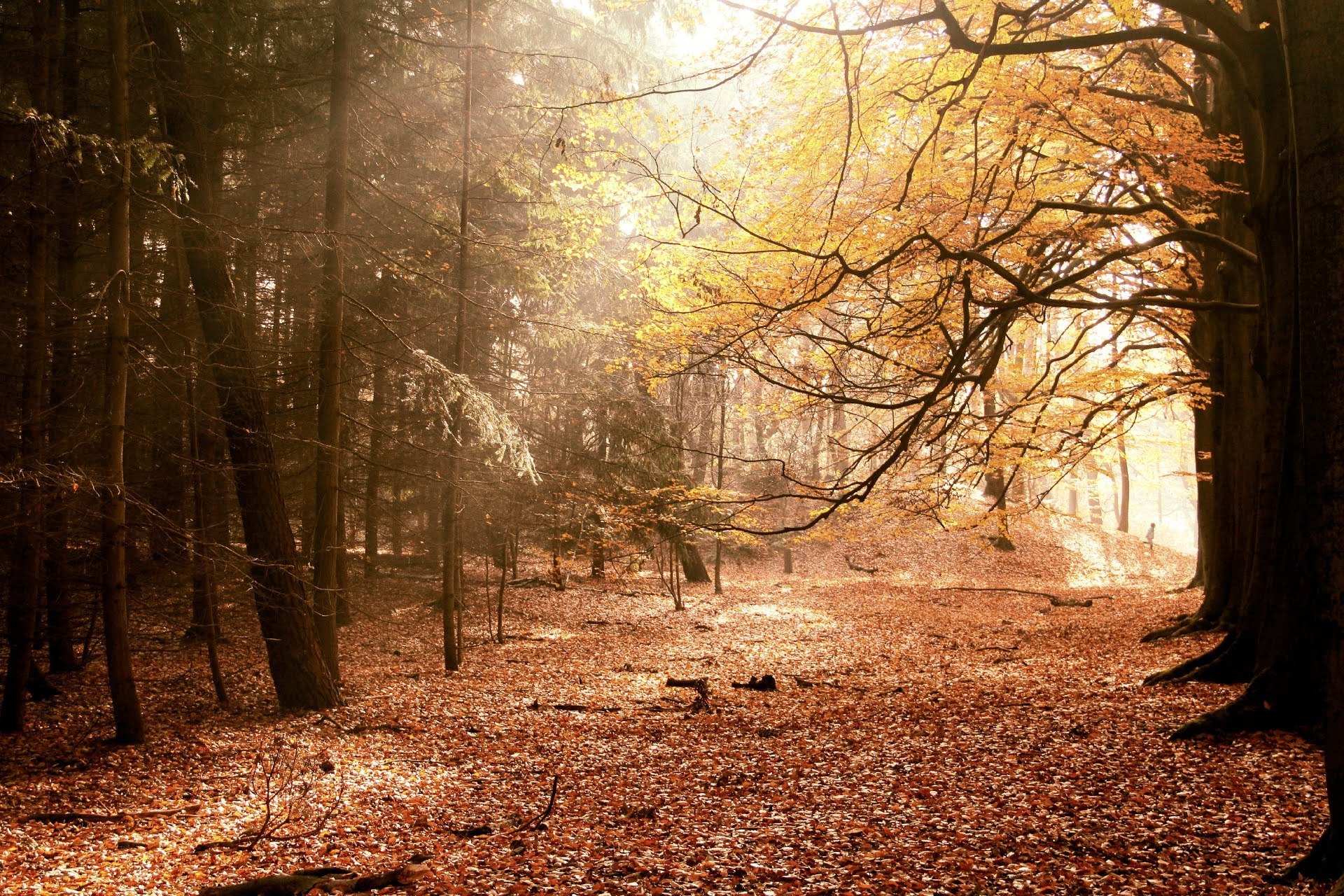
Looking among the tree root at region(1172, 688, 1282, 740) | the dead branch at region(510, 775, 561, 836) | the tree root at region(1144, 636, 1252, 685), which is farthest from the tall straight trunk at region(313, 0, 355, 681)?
the tree root at region(1144, 636, 1252, 685)

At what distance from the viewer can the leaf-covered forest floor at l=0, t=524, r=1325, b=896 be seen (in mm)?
4484

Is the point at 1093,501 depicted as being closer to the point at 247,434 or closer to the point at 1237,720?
the point at 1237,720

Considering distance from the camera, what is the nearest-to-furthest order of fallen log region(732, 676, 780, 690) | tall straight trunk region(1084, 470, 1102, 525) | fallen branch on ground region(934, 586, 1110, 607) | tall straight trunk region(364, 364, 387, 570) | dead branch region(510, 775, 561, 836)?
dead branch region(510, 775, 561, 836)
fallen log region(732, 676, 780, 690)
tall straight trunk region(364, 364, 387, 570)
fallen branch on ground region(934, 586, 1110, 607)
tall straight trunk region(1084, 470, 1102, 525)

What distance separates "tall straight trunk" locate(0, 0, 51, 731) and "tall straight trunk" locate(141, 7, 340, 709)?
105 cm

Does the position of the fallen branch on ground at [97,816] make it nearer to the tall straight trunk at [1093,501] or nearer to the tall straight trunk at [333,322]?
the tall straight trunk at [333,322]

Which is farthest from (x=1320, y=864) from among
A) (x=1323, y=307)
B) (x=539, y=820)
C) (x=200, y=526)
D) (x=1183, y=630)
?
(x=200, y=526)

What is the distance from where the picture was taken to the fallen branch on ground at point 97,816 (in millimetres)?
5574

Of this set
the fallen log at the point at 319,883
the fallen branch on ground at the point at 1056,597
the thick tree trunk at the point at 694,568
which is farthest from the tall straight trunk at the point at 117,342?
the fallen branch on ground at the point at 1056,597

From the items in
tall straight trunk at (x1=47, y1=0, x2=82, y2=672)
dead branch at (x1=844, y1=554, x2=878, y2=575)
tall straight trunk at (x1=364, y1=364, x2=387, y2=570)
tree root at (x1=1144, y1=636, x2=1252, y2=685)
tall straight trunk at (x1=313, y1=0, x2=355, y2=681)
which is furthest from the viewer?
dead branch at (x1=844, y1=554, x2=878, y2=575)

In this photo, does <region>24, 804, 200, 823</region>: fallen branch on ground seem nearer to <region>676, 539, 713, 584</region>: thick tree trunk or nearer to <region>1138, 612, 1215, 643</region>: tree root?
<region>1138, 612, 1215, 643</region>: tree root

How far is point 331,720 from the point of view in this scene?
855cm

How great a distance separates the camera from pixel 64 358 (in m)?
8.73

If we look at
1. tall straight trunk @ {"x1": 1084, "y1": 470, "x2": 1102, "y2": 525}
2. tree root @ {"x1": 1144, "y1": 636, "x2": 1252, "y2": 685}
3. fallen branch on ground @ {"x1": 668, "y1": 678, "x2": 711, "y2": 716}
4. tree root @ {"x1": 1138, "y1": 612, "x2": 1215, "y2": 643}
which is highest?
tall straight trunk @ {"x1": 1084, "y1": 470, "x2": 1102, "y2": 525}

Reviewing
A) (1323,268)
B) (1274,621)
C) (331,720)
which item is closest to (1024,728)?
(1274,621)
